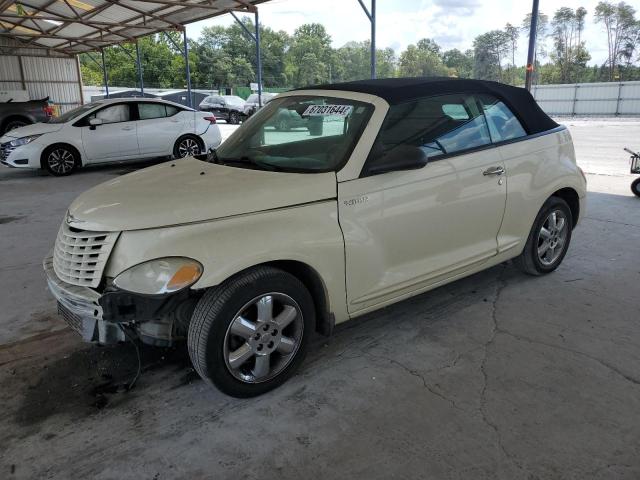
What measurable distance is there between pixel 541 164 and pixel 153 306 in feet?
10.4

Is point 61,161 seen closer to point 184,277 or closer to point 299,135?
point 299,135

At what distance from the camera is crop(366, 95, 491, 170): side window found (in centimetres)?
311

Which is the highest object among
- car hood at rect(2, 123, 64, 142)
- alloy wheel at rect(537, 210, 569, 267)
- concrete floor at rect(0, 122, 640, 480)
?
car hood at rect(2, 123, 64, 142)

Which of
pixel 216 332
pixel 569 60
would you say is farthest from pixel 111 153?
pixel 569 60

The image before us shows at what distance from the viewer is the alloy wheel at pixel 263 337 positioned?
2674 mm

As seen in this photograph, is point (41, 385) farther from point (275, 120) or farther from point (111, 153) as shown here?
point (111, 153)

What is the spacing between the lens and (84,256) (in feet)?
8.72

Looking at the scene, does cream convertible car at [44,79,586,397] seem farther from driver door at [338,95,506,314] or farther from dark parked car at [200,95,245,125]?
dark parked car at [200,95,245,125]

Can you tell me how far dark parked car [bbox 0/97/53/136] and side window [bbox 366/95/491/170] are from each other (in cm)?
1402

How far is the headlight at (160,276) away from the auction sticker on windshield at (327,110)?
1.48 metres

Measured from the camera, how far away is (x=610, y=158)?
1209 cm

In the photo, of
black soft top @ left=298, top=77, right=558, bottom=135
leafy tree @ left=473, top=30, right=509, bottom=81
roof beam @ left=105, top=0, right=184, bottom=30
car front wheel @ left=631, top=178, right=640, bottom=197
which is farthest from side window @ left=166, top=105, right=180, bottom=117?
leafy tree @ left=473, top=30, right=509, bottom=81

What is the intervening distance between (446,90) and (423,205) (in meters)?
0.95

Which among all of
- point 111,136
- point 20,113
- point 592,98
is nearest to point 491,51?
point 592,98
